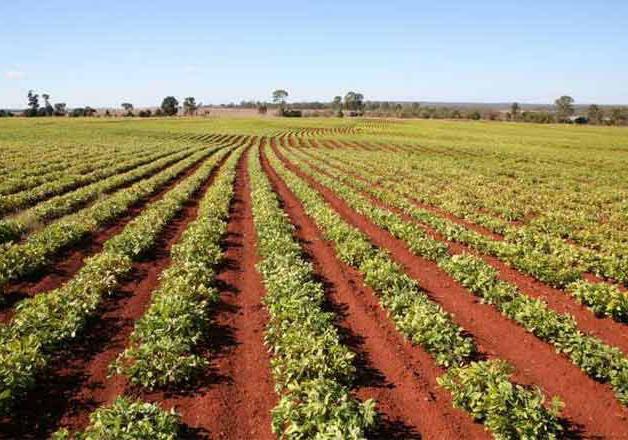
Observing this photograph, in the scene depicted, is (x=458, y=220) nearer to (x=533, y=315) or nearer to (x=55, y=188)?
(x=533, y=315)

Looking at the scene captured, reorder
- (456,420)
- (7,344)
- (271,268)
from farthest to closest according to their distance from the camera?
(271,268) → (7,344) → (456,420)

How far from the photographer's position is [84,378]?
25.8ft

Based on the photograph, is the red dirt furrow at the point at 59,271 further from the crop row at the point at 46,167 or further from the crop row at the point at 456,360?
the crop row at the point at 46,167

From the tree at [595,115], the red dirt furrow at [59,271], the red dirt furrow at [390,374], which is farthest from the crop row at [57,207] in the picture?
the tree at [595,115]

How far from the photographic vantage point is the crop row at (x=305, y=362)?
20.5ft

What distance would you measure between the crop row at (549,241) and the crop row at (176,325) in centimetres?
1036

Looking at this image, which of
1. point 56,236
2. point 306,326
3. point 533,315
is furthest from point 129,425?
point 56,236

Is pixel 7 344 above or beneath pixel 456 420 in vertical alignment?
above

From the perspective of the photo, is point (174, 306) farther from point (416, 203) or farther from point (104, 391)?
point (416, 203)

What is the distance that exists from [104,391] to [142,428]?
6.78 ft

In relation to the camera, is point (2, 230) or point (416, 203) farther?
point (416, 203)

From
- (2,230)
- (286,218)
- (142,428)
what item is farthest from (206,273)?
(2,230)

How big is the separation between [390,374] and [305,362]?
1.90 m

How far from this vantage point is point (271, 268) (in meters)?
12.8
